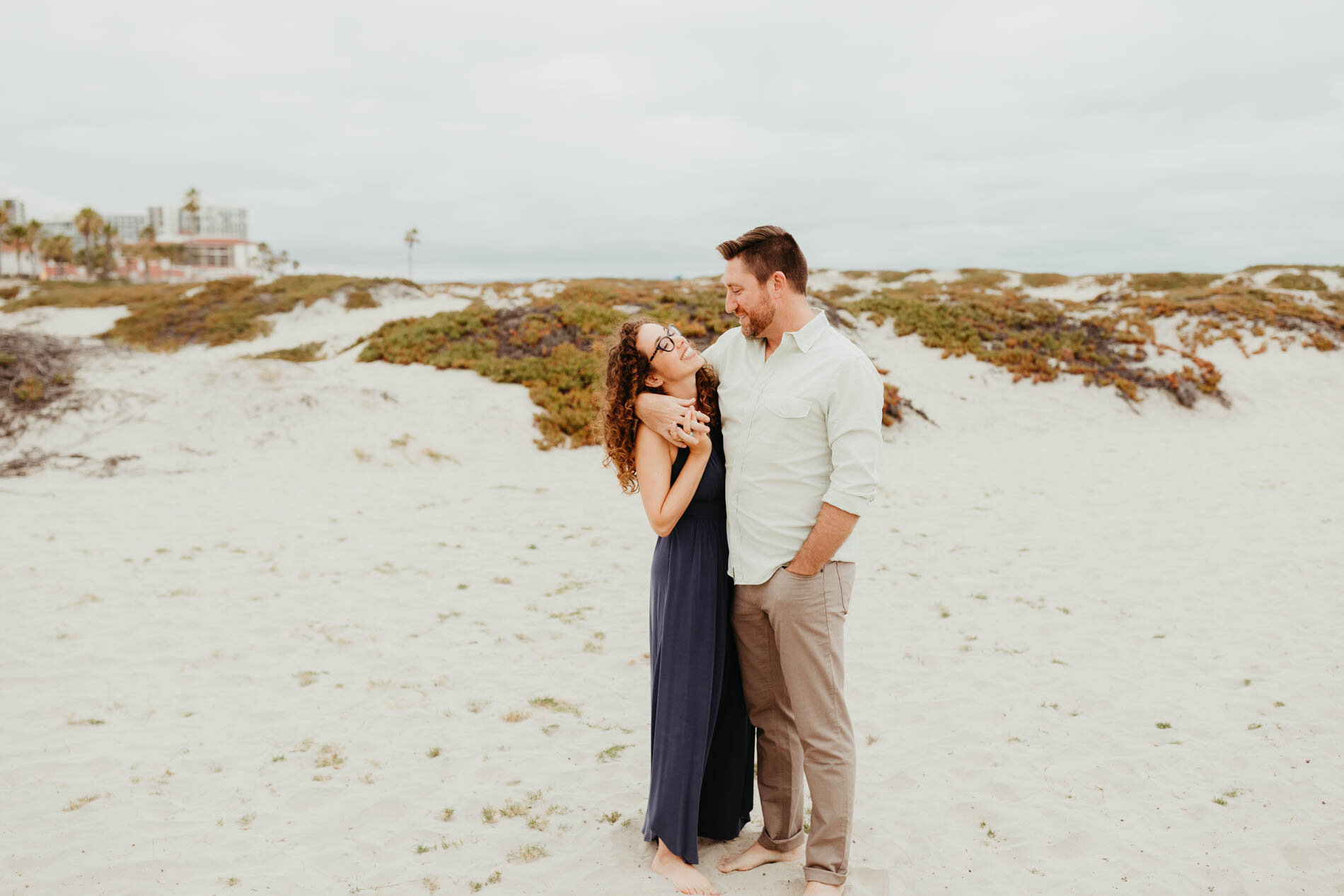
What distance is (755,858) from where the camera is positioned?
137 inches

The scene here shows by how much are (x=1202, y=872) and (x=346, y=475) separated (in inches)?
437

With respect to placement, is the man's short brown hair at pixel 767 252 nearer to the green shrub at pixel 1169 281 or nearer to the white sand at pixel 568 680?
the white sand at pixel 568 680

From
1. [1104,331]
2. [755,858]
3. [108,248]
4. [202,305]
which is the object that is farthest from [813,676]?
[108,248]

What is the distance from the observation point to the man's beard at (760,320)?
10.0ft

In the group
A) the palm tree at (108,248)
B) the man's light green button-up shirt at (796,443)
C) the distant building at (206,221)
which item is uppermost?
the distant building at (206,221)

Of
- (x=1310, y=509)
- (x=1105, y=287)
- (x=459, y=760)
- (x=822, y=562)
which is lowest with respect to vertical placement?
(x=459, y=760)

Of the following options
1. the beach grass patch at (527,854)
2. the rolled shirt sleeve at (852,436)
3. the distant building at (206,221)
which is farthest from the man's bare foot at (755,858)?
the distant building at (206,221)

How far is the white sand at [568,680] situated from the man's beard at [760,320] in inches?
90.4

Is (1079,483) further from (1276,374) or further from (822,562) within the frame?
(1276,374)

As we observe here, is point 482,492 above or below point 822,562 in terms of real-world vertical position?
below

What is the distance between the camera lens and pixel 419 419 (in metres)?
14.1

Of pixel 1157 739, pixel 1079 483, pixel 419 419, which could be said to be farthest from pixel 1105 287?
pixel 1157 739

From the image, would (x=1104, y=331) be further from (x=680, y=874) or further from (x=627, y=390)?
(x=680, y=874)

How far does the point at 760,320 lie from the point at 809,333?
195 mm
